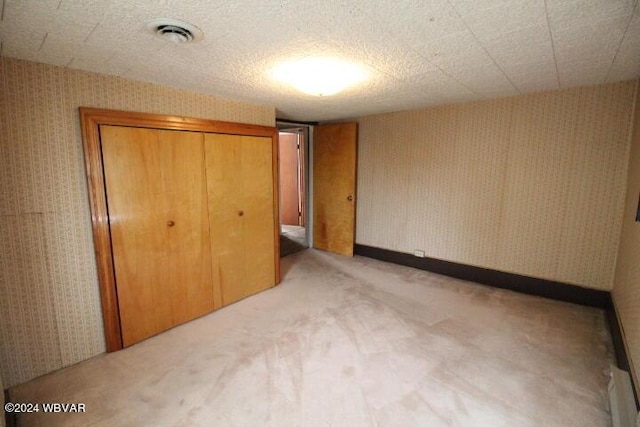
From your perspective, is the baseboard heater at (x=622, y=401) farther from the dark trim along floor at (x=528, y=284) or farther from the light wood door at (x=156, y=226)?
the light wood door at (x=156, y=226)

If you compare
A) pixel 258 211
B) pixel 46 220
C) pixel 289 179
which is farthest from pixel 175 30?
pixel 289 179

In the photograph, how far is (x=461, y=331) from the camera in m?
2.44

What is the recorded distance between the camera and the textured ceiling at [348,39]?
1.22 meters

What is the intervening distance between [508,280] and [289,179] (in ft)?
14.7

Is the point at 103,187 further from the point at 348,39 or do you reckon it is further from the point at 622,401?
the point at 622,401

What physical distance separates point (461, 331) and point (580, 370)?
0.74 meters

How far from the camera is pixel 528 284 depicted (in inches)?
122

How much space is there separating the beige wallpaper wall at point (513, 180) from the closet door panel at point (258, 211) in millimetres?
1701

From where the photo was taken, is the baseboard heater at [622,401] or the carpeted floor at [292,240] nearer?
the baseboard heater at [622,401]

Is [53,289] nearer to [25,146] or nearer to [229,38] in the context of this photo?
[25,146]

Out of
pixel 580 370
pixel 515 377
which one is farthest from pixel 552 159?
pixel 515 377

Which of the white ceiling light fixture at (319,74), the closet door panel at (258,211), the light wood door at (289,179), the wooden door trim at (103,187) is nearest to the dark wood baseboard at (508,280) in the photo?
the closet door panel at (258,211)

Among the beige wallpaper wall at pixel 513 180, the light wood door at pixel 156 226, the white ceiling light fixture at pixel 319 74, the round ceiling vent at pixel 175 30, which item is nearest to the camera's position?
the round ceiling vent at pixel 175 30

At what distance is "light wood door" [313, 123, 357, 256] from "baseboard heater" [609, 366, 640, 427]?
3.07m
